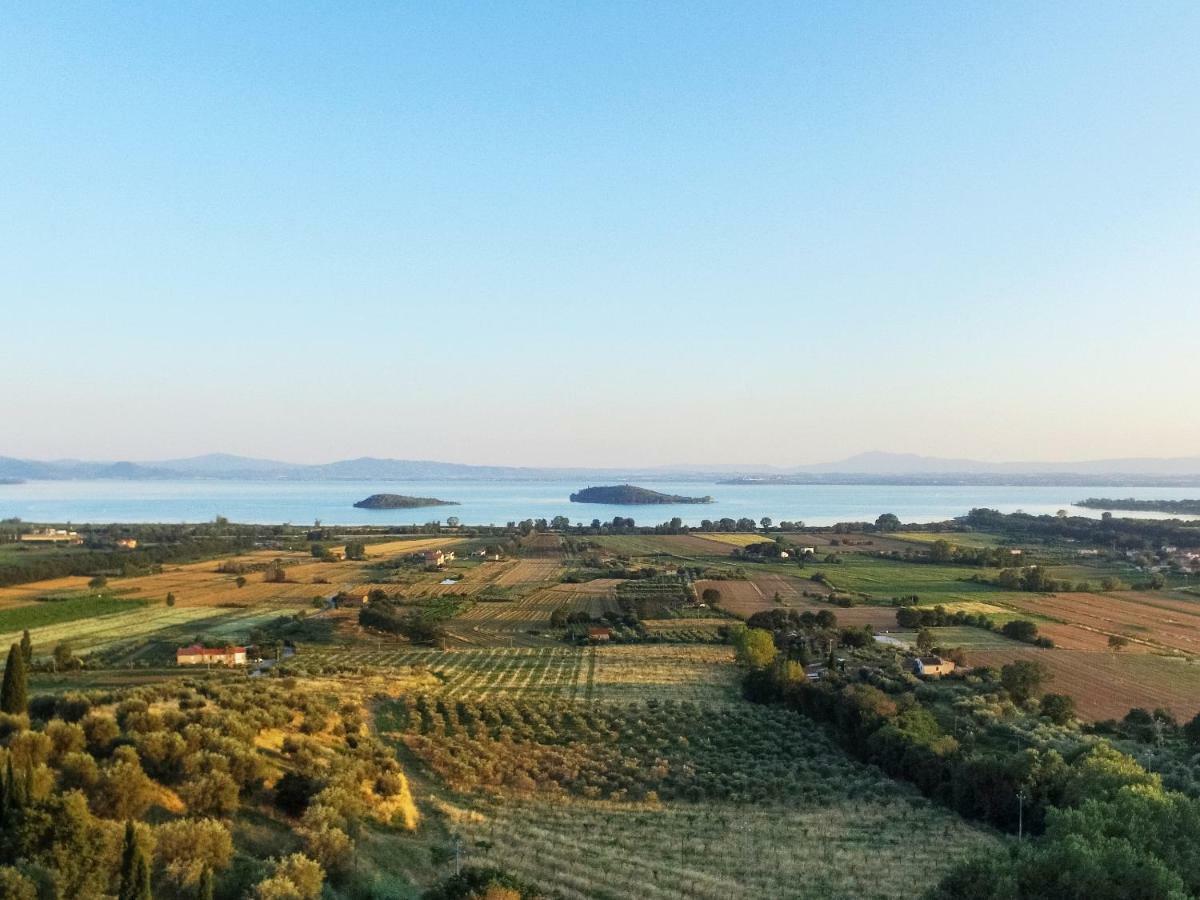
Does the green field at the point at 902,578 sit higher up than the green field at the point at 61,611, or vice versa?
the green field at the point at 61,611

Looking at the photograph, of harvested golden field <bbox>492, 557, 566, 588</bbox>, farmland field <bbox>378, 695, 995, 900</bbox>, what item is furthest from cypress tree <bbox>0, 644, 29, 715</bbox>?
harvested golden field <bbox>492, 557, 566, 588</bbox>

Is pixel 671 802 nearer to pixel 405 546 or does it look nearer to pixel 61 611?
A: pixel 61 611

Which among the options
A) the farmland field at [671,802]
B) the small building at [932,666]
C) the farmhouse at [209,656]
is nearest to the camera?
the farmland field at [671,802]

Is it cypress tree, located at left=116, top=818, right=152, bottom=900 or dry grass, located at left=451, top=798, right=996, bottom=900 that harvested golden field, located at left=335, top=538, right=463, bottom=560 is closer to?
dry grass, located at left=451, top=798, right=996, bottom=900

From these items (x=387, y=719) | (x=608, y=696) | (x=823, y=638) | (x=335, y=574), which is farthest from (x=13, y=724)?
(x=335, y=574)

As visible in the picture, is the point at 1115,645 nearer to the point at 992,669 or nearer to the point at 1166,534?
the point at 992,669

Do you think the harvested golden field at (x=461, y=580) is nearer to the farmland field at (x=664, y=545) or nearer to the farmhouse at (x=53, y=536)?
the farmland field at (x=664, y=545)

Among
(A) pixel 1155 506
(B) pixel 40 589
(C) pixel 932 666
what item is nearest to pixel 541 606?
(C) pixel 932 666

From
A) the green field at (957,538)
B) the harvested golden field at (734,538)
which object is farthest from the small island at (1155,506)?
the harvested golden field at (734,538)
